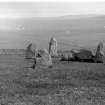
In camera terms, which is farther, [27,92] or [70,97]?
[27,92]

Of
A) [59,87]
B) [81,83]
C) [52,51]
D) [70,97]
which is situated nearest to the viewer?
[70,97]

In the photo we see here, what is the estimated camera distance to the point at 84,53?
222 ft

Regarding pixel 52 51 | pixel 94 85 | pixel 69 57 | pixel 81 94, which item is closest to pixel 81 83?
pixel 94 85

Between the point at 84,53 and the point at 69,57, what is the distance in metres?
4.03

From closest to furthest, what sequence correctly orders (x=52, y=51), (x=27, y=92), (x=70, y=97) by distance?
(x=70, y=97) → (x=27, y=92) → (x=52, y=51)

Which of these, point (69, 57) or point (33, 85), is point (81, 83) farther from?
point (69, 57)

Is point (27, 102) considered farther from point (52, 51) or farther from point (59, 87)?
point (52, 51)

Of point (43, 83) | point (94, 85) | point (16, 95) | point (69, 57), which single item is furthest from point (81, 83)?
point (69, 57)

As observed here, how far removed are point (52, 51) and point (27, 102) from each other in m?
62.9

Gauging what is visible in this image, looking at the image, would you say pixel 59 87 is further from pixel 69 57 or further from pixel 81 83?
pixel 69 57

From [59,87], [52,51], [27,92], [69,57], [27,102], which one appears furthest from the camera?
[52,51]

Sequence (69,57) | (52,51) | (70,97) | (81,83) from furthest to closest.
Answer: (52,51)
(69,57)
(81,83)
(70,97)

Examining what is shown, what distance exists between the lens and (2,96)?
24266 mm

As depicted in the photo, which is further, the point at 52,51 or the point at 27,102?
the point at 52,51
